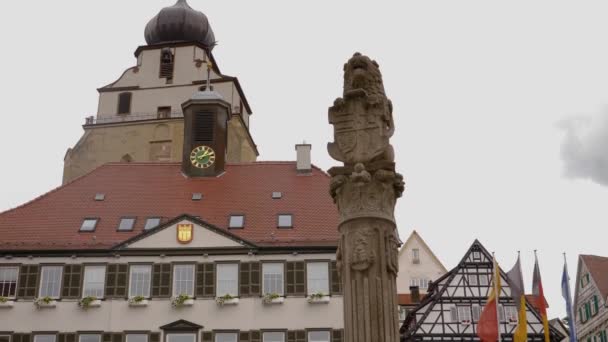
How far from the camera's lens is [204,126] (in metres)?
38.8

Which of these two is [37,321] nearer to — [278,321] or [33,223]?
[33,223]

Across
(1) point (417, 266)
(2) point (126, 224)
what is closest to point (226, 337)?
(2) point (126, 224)

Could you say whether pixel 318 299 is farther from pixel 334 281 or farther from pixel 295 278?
pixel 295 278

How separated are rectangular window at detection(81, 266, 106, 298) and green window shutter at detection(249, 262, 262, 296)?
5222mm

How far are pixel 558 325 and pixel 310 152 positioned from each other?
70.1 ft

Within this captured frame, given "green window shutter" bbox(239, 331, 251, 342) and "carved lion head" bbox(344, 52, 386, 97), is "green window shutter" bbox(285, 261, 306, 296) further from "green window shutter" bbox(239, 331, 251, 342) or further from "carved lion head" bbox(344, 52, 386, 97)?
"carved lion head" bbox(344, 52, 386, 97)

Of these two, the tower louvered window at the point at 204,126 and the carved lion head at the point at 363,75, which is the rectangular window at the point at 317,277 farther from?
the carved lion head at the point at 363,75

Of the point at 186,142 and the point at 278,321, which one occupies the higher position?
the point at 186,142

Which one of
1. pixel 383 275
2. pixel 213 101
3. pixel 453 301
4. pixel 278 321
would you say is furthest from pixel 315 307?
pixel 383 275

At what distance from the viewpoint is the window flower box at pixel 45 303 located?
30.7 metres

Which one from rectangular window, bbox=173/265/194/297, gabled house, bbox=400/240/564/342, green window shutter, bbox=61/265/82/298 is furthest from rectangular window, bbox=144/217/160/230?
gabled house, bbox=400/240/564/342

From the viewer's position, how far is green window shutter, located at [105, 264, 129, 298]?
31031mm

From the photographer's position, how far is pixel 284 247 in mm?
31562

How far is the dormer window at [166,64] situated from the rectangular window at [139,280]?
18951 mm
